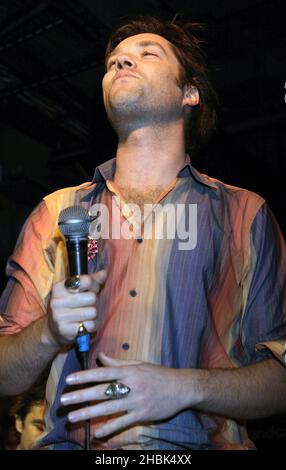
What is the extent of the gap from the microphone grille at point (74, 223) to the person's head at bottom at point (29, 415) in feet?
1.97

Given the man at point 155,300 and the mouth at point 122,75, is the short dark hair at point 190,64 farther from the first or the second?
the mouth at point 122,75

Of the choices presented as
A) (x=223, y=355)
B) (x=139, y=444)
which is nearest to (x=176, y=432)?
(x=139, y=444)

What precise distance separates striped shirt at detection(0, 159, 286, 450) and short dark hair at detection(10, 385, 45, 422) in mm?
128

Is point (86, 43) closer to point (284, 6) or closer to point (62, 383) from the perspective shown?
point (284, 6)

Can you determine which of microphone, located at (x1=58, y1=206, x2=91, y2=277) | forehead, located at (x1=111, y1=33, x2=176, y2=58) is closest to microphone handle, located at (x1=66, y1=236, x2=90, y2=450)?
microphone, located at (x1=58, y1=206, x2=91, y2=277)

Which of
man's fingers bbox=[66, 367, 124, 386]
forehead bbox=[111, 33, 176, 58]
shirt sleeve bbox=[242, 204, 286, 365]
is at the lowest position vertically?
man's fingers bbox=[66, 367, 124, 386]

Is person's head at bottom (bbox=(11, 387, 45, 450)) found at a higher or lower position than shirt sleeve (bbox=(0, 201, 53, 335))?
lower

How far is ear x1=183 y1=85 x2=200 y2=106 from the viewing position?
6.37ft

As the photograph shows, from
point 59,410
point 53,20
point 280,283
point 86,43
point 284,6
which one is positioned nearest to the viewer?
point 59,410

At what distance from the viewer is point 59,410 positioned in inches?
57.1

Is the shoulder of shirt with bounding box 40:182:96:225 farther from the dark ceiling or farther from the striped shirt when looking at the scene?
the dark ceiling

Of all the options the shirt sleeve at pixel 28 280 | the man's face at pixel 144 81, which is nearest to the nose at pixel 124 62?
the man's face at pixel 144 81
